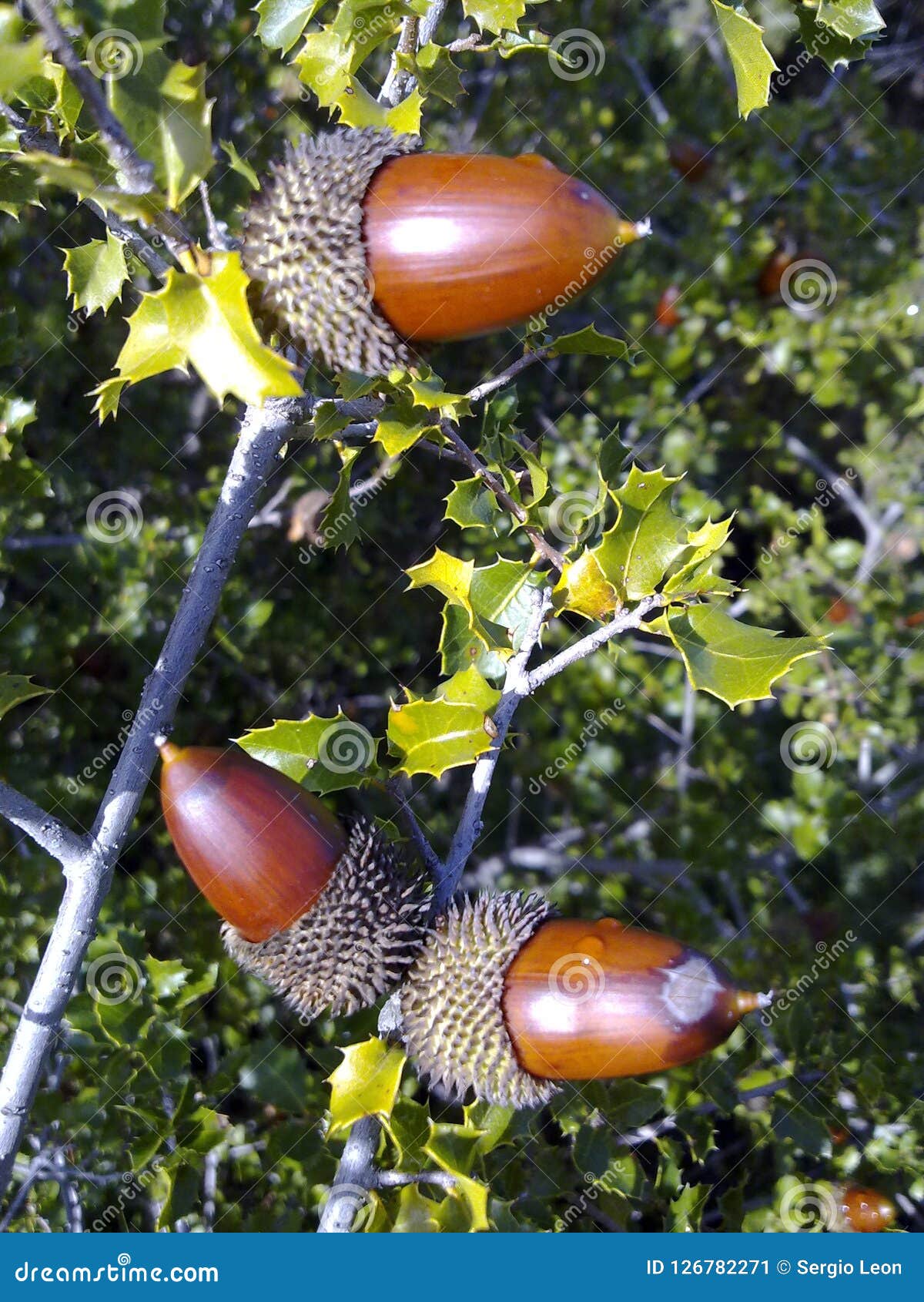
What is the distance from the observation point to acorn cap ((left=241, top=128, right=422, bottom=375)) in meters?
1.25

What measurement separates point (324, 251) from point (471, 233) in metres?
0.18

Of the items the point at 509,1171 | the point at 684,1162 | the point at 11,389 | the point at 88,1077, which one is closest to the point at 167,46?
the point at 11,389

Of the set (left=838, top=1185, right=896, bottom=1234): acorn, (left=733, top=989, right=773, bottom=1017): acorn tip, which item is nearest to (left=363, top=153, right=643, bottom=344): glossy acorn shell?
(left=733, top=989, right=773, bottom=1017): acorn tip

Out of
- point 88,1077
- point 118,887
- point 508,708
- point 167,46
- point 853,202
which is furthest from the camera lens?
point 853,202

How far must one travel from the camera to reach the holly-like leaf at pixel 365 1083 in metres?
1.36

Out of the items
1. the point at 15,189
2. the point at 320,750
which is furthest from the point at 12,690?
the point at 15,189

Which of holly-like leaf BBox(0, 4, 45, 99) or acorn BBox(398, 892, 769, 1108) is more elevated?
holly-like leaf BBox(0, 4, 45, 99)

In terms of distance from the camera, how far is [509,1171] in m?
2.00

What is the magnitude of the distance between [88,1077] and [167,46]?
300cm

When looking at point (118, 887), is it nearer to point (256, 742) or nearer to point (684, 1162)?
point (256, 742)

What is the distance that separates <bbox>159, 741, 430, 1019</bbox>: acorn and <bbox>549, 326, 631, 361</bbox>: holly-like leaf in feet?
2.50

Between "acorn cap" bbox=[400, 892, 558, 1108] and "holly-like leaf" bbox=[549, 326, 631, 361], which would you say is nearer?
"acorn cap" bbox=[400, 892, 558, 1108]

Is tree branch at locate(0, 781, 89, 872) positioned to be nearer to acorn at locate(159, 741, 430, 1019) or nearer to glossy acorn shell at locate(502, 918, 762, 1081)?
acorn at locate(159, 741, 430, 1019)

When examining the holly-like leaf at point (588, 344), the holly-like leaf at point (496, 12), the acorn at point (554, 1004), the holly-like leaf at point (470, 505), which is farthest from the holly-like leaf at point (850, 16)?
the acorn at point (554, 1004)
